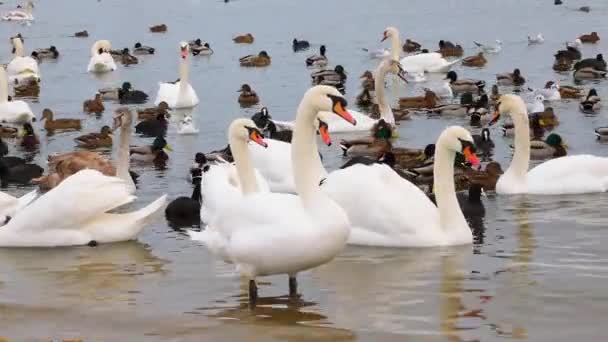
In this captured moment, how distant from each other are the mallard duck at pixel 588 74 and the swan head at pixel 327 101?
19.7 m

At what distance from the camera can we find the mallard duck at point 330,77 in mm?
28312

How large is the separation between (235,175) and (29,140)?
31.9ft

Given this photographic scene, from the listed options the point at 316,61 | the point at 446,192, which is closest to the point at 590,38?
the point at 316,61

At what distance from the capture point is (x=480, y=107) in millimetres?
21812

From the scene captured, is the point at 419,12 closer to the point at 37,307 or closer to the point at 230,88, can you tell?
the point at 230,88

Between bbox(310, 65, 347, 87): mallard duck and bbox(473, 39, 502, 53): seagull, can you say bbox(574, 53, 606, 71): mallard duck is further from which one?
bbox(473, 39, 502, 53): seagull

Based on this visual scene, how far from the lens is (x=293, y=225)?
820cm

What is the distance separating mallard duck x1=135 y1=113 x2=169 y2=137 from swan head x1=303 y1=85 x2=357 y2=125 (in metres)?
12.9

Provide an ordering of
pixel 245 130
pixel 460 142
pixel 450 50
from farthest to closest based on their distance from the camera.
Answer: pixel 450 50 < pixel 460 142 < pixel 245 130

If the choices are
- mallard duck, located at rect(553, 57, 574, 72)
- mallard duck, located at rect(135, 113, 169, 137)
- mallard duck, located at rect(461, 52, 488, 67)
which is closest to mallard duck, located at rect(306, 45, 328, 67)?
mallard duck, located at rect(461, 52, 488, 67)

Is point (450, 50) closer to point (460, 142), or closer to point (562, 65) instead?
point (562, 65)

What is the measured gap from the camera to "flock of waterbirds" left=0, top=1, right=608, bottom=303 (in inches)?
334

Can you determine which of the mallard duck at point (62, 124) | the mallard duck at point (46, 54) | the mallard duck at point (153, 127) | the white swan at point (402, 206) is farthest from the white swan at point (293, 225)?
the mallard duck at point (46, 54)

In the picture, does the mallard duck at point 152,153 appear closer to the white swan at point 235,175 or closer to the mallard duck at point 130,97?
the white swan at point 235,175
